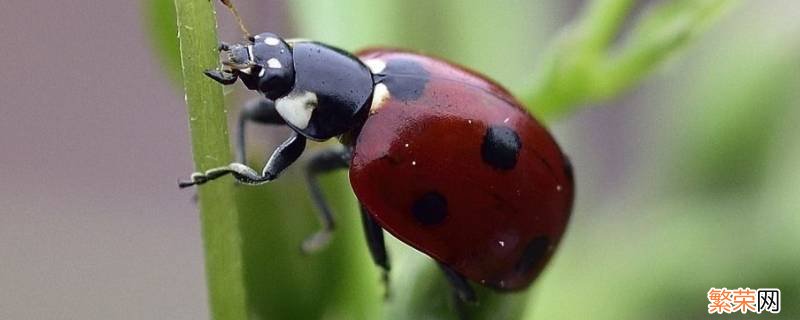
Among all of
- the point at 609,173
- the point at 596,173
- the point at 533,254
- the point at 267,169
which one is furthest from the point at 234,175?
the point at 609,173

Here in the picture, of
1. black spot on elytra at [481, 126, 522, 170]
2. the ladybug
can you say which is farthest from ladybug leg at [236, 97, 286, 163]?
black spot on elytra at [481, 126, 522, 170]

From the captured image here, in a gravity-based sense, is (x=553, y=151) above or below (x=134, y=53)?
above

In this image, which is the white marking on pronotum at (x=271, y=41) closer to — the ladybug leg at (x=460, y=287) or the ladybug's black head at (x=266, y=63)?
the ladybug's black head at (x=266, y=63)

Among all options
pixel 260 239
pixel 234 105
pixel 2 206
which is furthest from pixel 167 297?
pixel 260 239

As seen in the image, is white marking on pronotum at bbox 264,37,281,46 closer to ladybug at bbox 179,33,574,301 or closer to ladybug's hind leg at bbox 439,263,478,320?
ladybug at bbox 179,33,574,301

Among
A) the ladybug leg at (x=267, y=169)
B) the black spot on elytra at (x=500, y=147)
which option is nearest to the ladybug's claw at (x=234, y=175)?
the ladybug leg at (x=267, y=169)

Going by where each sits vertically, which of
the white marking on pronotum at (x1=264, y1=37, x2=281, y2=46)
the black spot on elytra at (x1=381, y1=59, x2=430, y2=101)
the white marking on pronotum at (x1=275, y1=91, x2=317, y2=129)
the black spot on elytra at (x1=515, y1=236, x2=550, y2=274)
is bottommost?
the black spot on elytra at (x1=515, y1=236, x2=550, y2=274)

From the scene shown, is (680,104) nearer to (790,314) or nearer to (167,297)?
(790,314)
